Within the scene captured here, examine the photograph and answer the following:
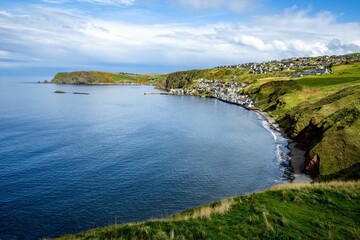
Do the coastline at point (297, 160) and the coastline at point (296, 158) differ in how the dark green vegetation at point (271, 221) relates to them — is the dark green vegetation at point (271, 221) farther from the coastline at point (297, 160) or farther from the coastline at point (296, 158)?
the coastline at point (296, 158)

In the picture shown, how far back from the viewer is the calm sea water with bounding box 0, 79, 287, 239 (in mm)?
40562

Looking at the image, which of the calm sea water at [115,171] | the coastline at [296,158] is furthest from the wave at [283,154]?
the coastline at [296,158]

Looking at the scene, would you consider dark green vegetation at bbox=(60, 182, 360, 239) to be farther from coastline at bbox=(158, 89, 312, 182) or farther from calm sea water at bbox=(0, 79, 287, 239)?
coastline at bbox=(158, 89, 312, 182)

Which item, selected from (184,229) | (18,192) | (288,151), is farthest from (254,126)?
(184,229)

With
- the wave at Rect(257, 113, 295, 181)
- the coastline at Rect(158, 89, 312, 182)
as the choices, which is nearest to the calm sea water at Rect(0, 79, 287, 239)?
the wave at Rect(257, 113, 295, 181)

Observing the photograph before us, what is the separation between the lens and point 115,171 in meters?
57.8

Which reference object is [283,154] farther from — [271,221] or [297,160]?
[271,221]

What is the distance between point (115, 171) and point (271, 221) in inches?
1570

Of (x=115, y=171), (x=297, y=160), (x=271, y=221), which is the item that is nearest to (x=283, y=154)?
(x=297, y=160)

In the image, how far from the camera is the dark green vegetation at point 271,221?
2039 cm

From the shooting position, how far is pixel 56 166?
59.4m

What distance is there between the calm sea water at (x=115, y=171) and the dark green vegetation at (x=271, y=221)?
1699 centimetres

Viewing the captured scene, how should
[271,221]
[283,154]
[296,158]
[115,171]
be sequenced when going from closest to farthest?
[271,221]
[115,171]
[296,158]
[283,154]

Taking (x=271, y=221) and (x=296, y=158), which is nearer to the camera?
(x=271, y=221)
